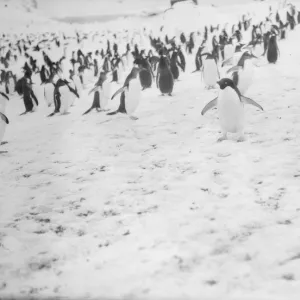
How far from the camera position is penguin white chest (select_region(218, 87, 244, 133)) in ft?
16.4

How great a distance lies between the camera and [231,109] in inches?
197

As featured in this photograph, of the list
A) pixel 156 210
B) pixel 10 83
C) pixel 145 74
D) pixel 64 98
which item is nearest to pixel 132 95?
pixel 64 98

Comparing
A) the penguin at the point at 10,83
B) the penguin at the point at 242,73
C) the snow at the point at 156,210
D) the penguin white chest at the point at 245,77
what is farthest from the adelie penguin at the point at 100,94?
the penguin at the point at 10,83

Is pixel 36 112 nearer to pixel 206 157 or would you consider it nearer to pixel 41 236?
pixel 206 157

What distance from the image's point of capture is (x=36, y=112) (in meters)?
9.37

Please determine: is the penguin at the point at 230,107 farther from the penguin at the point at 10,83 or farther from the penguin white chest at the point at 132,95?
the penguin at the point at 10,83

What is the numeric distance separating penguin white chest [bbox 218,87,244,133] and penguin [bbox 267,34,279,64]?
605 cm

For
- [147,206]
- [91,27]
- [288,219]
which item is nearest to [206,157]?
[147,206]

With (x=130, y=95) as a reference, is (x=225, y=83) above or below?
above

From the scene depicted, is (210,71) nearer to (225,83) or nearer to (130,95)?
(130,95)

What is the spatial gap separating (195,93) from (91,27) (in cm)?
3252

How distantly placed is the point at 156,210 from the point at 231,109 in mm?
2155

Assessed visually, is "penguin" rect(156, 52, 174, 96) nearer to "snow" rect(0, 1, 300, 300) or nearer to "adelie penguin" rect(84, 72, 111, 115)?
"adelie penguin" rect(84, 72, 111, 115)

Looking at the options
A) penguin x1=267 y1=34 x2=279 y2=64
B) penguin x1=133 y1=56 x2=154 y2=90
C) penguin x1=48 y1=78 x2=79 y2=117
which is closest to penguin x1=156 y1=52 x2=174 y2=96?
penguin x1=133 y1=56 x2=154 y2=90
